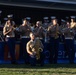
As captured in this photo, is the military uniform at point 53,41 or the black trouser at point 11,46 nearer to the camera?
the black trouser at point 11,46

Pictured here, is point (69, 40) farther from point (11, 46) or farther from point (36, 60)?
point (11, 46)

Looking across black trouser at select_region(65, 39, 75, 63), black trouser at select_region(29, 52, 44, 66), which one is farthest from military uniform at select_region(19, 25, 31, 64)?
black trouser at select_region(65, 39, 75, 63)

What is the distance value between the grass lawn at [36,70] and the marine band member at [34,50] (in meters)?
0.30

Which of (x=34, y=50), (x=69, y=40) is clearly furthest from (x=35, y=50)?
(x=69, y=40)

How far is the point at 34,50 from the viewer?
48.5ft

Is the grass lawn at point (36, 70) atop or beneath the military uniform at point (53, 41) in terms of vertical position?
beneath

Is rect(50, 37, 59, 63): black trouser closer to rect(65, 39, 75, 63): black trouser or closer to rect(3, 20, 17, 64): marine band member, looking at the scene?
rect(65, 39, 75, 63): black trouser

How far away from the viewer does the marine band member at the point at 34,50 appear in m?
14.8

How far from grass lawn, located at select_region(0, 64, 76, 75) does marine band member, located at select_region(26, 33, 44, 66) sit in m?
0.30

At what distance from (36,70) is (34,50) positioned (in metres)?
1.30

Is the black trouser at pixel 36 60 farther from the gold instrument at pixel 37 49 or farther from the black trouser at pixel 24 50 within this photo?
the black trouser at pixel 24 50

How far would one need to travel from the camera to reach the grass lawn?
1307 centimetres

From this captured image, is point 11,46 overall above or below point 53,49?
above

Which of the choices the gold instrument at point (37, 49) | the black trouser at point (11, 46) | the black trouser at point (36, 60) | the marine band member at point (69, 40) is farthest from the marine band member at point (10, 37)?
the marine band member at point (69, 40)
